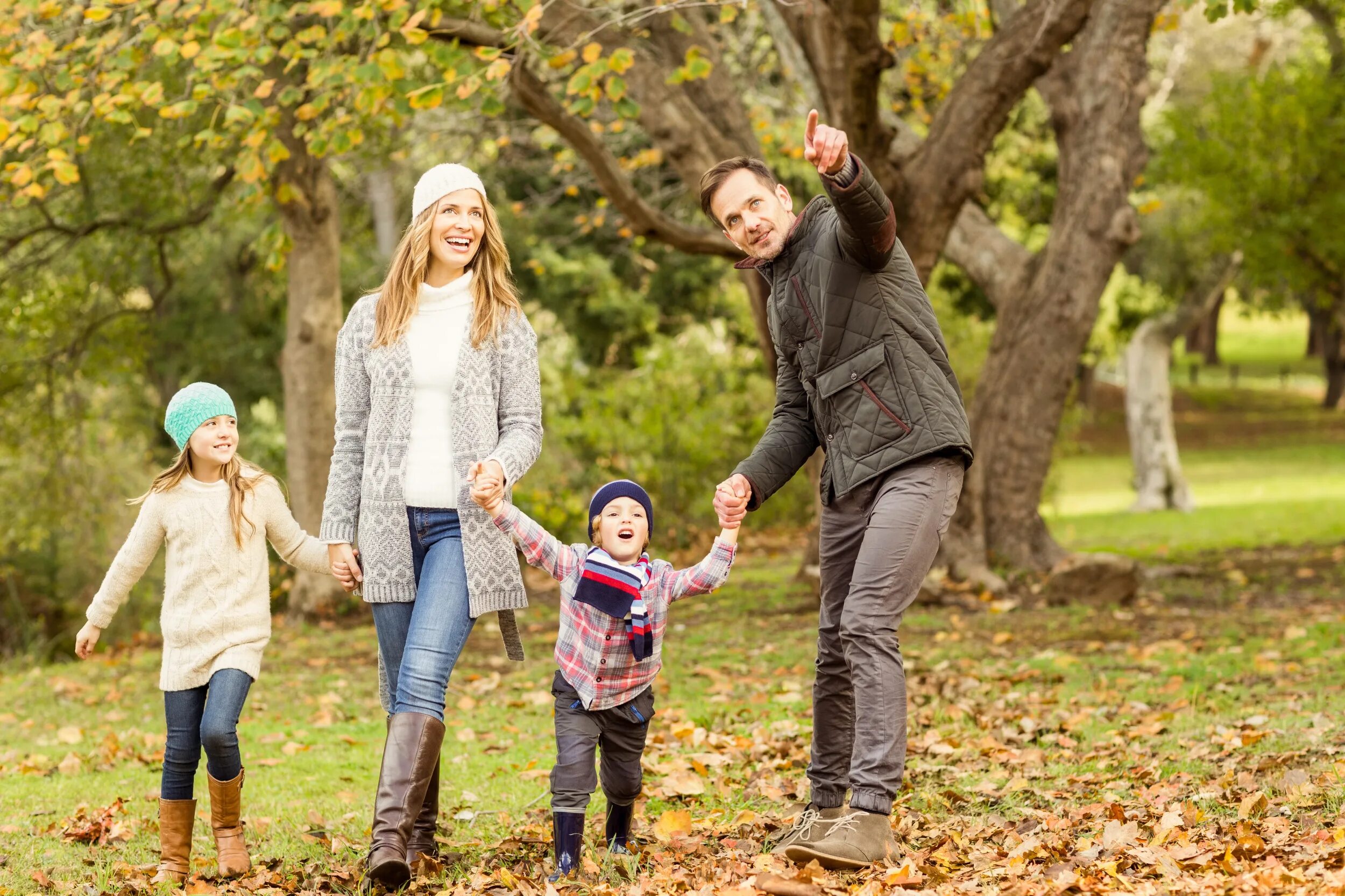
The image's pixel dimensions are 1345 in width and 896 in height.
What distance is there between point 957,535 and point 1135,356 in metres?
12.2

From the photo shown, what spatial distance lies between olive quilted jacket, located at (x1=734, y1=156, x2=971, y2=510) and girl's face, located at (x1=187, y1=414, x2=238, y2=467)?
187 cm

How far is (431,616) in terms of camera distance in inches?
167

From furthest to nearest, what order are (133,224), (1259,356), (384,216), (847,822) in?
1. (1259,356)
2. (384,216)
3. (133,224)
4. (847,822)

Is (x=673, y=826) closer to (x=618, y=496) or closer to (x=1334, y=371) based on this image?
(x=618, y=496)

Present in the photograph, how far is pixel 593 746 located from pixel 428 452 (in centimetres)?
106

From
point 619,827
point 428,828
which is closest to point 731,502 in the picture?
point 619,827

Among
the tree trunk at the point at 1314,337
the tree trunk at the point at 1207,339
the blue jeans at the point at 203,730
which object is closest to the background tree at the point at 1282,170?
the blue jeans at the point at 203,730

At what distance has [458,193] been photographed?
4422 millimetres

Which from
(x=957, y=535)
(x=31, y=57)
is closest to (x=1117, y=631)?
(x=957, y=535)

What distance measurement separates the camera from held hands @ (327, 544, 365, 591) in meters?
4.39

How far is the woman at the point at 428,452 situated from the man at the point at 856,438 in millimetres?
763

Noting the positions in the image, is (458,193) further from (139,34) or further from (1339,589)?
(1339,589)

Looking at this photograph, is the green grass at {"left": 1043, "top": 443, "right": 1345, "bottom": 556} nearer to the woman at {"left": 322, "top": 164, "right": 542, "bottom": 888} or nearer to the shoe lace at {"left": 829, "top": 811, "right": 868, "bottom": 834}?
the shoe lace at {"left": 829, "top": 811, "right": 868, "bottom": 834}

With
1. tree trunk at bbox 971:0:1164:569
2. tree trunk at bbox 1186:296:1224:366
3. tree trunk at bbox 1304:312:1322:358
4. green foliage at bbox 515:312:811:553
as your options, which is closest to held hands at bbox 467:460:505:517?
tree trunk at bbox 971:0:1164:569
